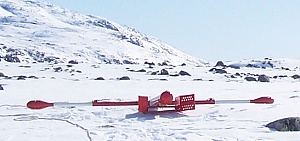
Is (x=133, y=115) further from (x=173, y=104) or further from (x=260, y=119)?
(x=260, y=119)

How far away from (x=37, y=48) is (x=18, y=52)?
12.4m

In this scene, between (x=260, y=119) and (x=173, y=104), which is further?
(x=173, y=104)

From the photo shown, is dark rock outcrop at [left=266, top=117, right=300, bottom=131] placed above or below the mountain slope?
below

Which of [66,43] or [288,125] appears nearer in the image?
[288,125]

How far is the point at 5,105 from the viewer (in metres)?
15.2

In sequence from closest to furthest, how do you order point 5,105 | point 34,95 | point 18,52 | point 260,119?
point 260,119 < point 5,105 < point 34,95 < point 18,52

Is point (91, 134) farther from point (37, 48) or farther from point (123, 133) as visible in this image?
point (37, 48)

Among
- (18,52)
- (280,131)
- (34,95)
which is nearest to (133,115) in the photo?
(280,131)

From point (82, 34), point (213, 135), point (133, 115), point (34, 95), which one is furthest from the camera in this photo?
point (82, 34)

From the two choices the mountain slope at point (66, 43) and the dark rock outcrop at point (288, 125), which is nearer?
the dark rock outcrop at point (288, 125)

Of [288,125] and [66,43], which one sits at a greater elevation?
[66,43]

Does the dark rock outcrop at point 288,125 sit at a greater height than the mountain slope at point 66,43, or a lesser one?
lesser

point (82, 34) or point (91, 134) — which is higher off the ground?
point (82, 34)

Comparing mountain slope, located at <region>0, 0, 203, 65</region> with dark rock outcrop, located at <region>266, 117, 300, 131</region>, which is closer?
dark rock outcrop, located at <region>266, 117, 300, 131</region>
